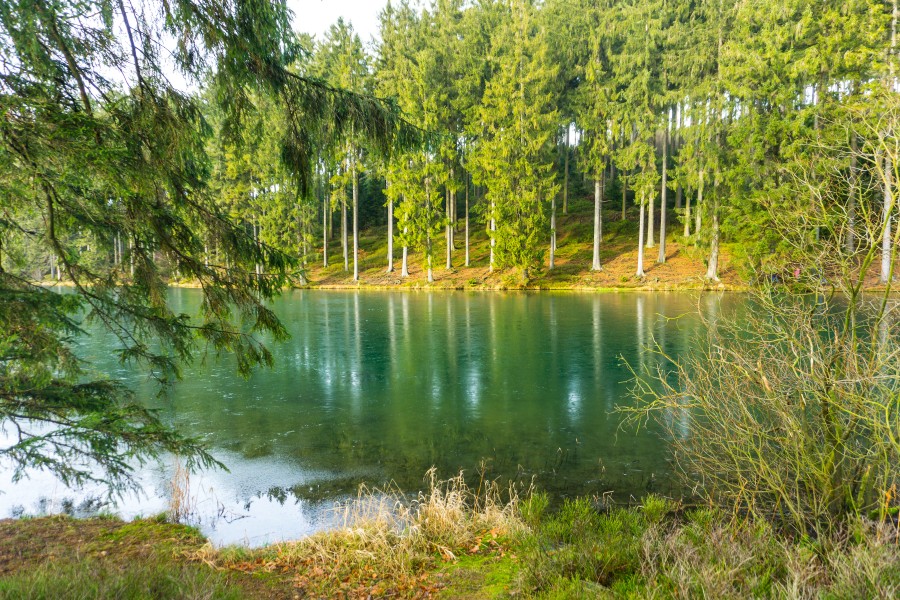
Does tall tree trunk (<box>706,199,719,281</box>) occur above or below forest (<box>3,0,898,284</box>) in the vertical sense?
below

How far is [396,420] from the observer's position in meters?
9.52

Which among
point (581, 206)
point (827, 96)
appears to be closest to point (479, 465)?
point (827, 96)

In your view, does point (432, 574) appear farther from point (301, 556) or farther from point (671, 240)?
point (671, 240)

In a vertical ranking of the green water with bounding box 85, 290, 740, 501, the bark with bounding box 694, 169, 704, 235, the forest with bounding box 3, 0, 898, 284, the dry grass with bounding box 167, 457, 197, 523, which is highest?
the forest with bounding box 3, 0, 898, 284

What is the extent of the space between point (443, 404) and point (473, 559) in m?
5.79

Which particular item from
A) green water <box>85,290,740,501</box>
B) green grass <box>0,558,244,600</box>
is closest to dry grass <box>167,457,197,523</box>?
green water <box>85,290,740,501</box>

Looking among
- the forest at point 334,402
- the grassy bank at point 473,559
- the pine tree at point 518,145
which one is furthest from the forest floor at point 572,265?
the grassy bank at point 473,559

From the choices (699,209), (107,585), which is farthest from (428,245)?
(107,585)

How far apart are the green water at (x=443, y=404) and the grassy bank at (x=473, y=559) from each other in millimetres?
1277

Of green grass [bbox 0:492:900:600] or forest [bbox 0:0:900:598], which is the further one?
forest [bbox 0:0:900:598]

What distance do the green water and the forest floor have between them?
10547 mm

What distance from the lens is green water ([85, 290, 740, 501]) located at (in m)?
7.23

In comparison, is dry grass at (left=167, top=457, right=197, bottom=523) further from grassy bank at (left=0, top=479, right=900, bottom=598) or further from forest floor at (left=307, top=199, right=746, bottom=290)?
forest floor at (left=307, top=199, right=746, bottom=290)

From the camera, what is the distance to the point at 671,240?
3597 cm
